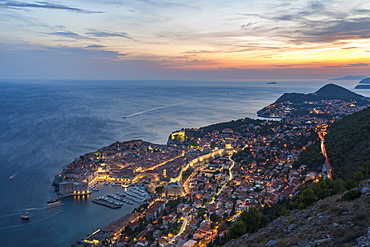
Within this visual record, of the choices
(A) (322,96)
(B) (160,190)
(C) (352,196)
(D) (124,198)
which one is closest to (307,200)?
(C) (352,196)

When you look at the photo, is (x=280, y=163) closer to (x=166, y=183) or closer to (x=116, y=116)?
(x=166, y=183)

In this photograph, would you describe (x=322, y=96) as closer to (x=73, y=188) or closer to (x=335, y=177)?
(x=335, y=177)

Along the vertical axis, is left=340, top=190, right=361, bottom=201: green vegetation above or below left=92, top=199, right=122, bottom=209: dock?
above

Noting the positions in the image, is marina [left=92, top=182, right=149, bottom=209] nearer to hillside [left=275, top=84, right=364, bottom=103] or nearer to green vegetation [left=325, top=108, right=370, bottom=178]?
green vegetation [left=325, top=108, right=370, bottom=178]

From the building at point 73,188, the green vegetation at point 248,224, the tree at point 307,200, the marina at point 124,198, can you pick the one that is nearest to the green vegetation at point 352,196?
the tree at point 307,200

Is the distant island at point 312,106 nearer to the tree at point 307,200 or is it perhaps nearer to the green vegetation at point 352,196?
the tree at point 307,200

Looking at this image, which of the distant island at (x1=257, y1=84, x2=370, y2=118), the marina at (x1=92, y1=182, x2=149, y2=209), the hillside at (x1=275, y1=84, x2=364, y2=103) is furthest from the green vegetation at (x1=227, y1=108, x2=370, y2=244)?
the hillside at (x1=275, y1=84, x2=364, y2=103)
